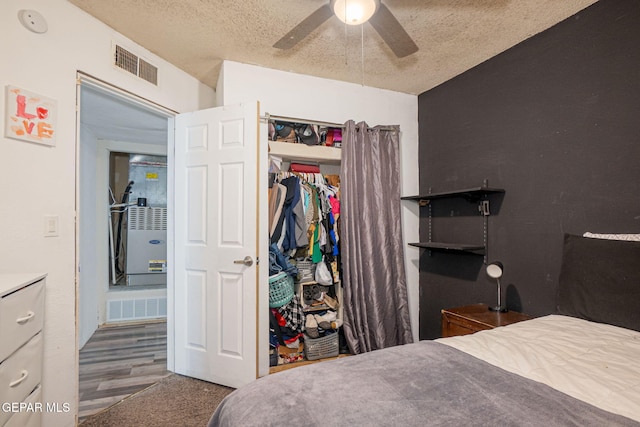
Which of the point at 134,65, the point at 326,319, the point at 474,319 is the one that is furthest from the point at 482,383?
the point at 134,65

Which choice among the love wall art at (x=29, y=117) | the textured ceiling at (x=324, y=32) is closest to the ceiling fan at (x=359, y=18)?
the textured ceiling at (x=324, y=32)

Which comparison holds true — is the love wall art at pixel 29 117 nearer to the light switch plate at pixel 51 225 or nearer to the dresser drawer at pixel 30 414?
the light switch plate at pixel 51 225

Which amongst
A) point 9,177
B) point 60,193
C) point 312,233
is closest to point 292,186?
point 312,233

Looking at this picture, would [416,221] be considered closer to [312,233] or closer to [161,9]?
[312,233]

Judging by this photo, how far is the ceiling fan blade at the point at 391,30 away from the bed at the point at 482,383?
1511 millimetres

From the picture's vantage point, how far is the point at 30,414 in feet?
4.24

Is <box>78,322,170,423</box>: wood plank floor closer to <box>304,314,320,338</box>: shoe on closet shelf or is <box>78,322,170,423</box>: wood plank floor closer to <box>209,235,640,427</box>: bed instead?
<box>304,314,320,338</box>: shoe on closet shelf

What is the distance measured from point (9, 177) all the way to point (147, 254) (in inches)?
103

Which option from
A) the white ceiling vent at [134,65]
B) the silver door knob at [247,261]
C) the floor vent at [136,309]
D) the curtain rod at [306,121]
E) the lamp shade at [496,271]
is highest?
the white ceiling vent at [134,65]

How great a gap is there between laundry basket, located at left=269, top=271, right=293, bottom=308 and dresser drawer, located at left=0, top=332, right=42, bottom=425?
55.6 inches

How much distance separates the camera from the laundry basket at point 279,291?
8.11 ft

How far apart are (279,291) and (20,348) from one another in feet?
5.09

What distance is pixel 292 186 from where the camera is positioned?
102 inches

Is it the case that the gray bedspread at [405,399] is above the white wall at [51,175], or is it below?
below
